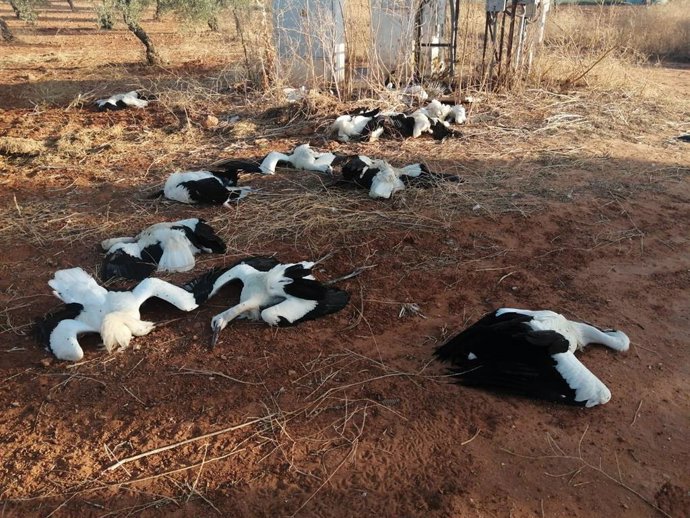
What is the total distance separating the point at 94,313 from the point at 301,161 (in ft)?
9.02

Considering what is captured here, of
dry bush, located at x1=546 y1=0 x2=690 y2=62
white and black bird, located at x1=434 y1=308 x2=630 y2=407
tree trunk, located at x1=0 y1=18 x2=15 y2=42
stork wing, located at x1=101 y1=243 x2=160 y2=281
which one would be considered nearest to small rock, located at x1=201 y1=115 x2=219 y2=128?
stork wing, located at x1=101 y1=243 x2=160 y2=281

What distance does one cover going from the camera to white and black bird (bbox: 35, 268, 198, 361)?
8.97ft

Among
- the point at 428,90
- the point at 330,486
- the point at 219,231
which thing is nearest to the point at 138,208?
the point at 219,231

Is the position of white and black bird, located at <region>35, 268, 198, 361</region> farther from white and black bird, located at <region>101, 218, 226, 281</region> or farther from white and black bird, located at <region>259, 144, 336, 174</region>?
white and black bird, located at <region>259, 144, 336, 174</region>

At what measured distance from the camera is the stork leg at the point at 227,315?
2824 millimetres

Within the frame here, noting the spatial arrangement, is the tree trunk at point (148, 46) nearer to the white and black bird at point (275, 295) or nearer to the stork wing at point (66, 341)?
the white and black bird at point (275, 295)

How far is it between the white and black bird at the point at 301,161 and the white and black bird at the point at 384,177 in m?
0.49

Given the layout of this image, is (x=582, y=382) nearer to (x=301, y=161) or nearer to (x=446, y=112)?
(x=301, y=161)

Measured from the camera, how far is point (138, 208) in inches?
173

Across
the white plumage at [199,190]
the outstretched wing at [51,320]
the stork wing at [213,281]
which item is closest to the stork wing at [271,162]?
the white plumage at [199,190]

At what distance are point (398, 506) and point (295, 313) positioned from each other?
1.24 m

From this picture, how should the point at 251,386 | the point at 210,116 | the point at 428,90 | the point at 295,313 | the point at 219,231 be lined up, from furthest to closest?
the point at 428,90, the point at 210,116, the point at 219,231, the point at 295,313, the point at 251,386

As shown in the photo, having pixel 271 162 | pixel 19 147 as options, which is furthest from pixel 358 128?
pixel 19 147

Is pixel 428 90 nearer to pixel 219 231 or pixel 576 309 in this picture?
pixel 219 231
